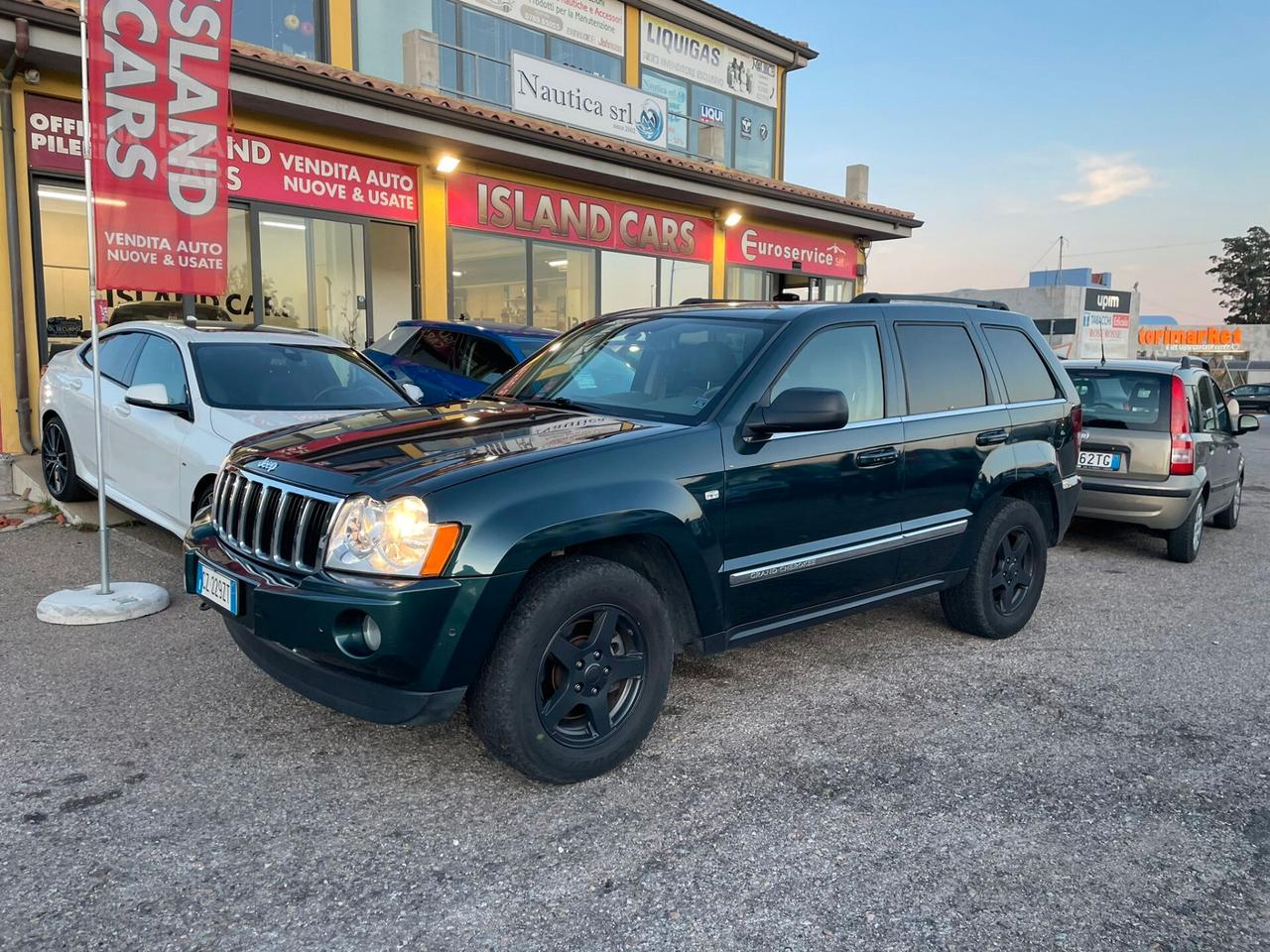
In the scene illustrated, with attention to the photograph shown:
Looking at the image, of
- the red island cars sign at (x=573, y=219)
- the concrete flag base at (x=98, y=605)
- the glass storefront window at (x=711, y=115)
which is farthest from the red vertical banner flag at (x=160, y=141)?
the glass storefront window at (x=711, y=115)

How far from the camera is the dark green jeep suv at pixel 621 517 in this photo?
2.91 m

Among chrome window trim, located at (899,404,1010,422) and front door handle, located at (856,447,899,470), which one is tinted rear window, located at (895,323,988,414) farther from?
front door handle, located at (856,447,899,470)

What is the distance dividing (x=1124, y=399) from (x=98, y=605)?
7341 mm

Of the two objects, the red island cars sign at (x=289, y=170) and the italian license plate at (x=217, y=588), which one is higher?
the red island cars sign at (x=289, y=170)

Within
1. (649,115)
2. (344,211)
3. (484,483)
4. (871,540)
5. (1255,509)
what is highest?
(649,115)

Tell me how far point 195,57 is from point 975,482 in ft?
18.7

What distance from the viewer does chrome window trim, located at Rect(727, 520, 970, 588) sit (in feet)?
11.9

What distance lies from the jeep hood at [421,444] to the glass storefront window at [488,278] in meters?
8.31

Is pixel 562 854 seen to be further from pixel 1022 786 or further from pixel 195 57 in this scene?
pixel 195 57

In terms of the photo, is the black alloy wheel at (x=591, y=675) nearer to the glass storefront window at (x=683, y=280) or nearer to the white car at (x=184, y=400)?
the white car at (x=184, y=400)

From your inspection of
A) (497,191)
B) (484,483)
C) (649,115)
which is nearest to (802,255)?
(649,115)

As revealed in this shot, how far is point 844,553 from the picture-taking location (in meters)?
3.99

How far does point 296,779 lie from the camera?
10.5 ft

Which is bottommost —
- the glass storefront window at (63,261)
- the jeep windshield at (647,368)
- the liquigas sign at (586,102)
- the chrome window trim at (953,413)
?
the chrome window trim at (953,413)
